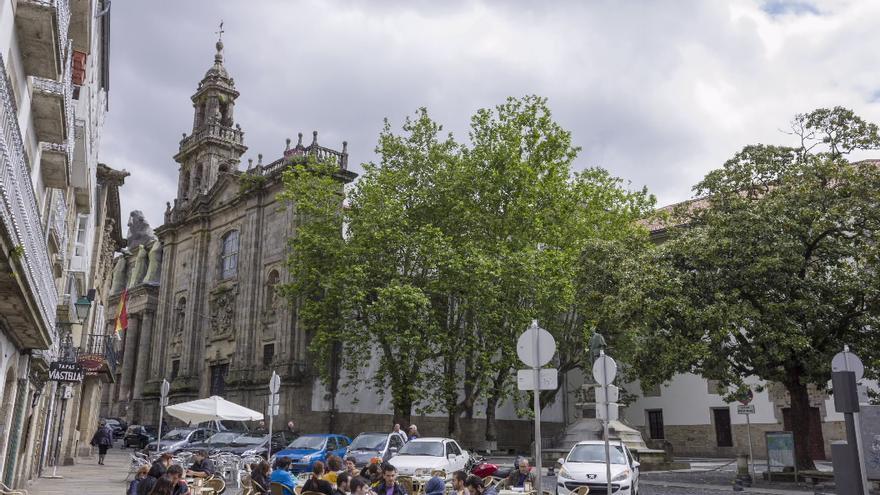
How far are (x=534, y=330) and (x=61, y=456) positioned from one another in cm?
2580

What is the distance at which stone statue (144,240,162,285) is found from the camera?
53.9m

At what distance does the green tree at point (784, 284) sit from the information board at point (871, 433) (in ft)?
14.6

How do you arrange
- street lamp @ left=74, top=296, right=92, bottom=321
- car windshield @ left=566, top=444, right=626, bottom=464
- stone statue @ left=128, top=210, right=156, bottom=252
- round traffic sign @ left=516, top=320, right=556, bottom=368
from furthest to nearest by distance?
stone statue @ left=128, top=210, right=156, bottom=252 < street lamp @ left=74, top=296, right=92, bottom=321 < car windshield @ left=566, top=444, right=626, bottom=464 < round traffic sign @ left=516, top=320, right=556, bottom=368

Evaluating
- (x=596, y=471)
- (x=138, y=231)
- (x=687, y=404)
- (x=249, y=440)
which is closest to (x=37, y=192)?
(x=596, y=471)

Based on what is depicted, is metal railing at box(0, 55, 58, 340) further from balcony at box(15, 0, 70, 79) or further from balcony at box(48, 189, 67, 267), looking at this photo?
balcony at box(48, 189, 67, 267)

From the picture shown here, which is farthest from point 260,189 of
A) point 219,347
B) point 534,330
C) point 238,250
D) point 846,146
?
point 534,330

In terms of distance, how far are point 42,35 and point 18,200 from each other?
309 cm

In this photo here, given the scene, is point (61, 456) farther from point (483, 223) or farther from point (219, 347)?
point (483, 223)

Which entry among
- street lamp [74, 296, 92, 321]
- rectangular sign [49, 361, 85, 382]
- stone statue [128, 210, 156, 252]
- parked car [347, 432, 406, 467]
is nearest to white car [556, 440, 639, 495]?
parked car [347, 432, 406, 467]

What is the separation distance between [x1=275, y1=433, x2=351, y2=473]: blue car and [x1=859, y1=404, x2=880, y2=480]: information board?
13.5 meters

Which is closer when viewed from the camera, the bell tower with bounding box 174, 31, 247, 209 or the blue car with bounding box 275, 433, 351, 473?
the blue car with bounding box 275, 433, 351, 473

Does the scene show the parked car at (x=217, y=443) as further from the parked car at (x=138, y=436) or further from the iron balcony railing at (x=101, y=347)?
the parked car at (x=138, y=436)

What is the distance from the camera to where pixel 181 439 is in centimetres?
2839

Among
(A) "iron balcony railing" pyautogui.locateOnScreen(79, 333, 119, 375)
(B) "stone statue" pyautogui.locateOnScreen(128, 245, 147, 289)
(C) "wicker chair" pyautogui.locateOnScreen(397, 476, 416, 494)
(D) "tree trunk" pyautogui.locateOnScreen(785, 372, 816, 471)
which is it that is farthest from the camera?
(B) "stone statue" pyautogui.locateOnScreen(128, 245, 147, 289)
